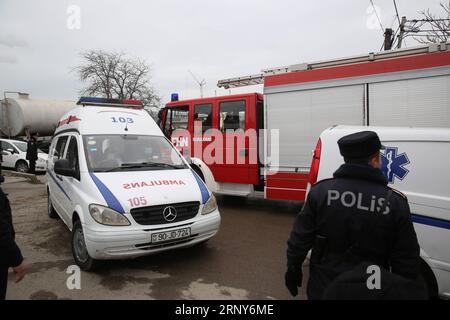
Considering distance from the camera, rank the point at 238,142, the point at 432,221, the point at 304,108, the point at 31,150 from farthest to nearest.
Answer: the point at 31,150 < the point at 238,142 < the point at 304,108 < the point at 432,221

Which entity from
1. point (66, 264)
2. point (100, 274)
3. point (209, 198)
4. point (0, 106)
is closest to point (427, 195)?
point (209, 198)

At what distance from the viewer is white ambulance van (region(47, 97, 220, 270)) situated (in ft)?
12.9

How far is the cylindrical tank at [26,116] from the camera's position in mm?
19094

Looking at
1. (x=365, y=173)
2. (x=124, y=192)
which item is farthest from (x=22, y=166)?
(x=365, y=173)

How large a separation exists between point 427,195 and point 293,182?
11.2 ft

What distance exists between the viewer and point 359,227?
189cm

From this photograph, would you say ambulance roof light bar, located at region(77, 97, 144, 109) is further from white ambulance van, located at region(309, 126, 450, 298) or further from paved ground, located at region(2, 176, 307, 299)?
white ambulance van, located at region(309, 126, 450, 298)

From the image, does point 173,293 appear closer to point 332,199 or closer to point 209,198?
point 209,198

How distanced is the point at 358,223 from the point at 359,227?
22mm

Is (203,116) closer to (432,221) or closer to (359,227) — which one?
(432,221)

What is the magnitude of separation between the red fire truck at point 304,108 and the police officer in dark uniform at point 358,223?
4.08 metres

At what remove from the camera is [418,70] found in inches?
211

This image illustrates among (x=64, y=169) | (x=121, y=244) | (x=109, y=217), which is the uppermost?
(x=64, y=169)

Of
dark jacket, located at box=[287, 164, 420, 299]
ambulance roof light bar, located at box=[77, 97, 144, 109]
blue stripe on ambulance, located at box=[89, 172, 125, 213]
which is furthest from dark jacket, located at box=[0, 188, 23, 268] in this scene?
→ ambulance roof light bar, located at box=[77, 97, 144, 109]
